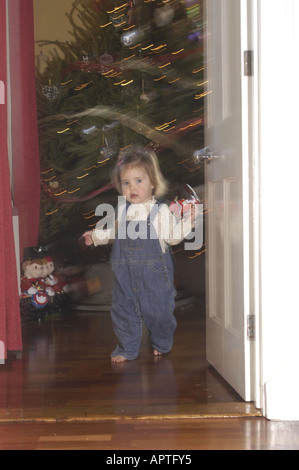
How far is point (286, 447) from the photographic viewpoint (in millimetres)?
1414

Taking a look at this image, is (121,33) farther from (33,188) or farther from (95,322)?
(95,322)

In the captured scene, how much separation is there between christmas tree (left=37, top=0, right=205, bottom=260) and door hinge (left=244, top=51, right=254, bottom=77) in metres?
2.01

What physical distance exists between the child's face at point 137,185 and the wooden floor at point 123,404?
644 mm

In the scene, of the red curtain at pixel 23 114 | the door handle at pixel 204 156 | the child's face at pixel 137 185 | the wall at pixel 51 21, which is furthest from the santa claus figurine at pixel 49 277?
the wall at pixel 51 21

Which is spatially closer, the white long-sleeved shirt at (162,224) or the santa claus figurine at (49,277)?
the white long-sleeved shirt at (162,224)

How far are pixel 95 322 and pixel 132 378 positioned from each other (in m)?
1.12

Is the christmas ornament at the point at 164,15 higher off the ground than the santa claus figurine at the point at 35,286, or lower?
higher

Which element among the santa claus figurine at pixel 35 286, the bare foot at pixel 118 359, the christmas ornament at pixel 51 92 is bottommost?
the bare foot at pixel 118 359

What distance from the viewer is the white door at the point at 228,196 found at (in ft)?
5.64

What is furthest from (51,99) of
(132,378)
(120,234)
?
(132,378)

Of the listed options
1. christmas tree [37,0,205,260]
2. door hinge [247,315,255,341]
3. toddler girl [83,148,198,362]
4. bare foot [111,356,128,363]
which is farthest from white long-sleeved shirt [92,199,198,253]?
christmas tree [37,0,205,260]

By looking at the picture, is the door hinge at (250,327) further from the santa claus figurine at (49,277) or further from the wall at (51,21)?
the wall at (51,21)
